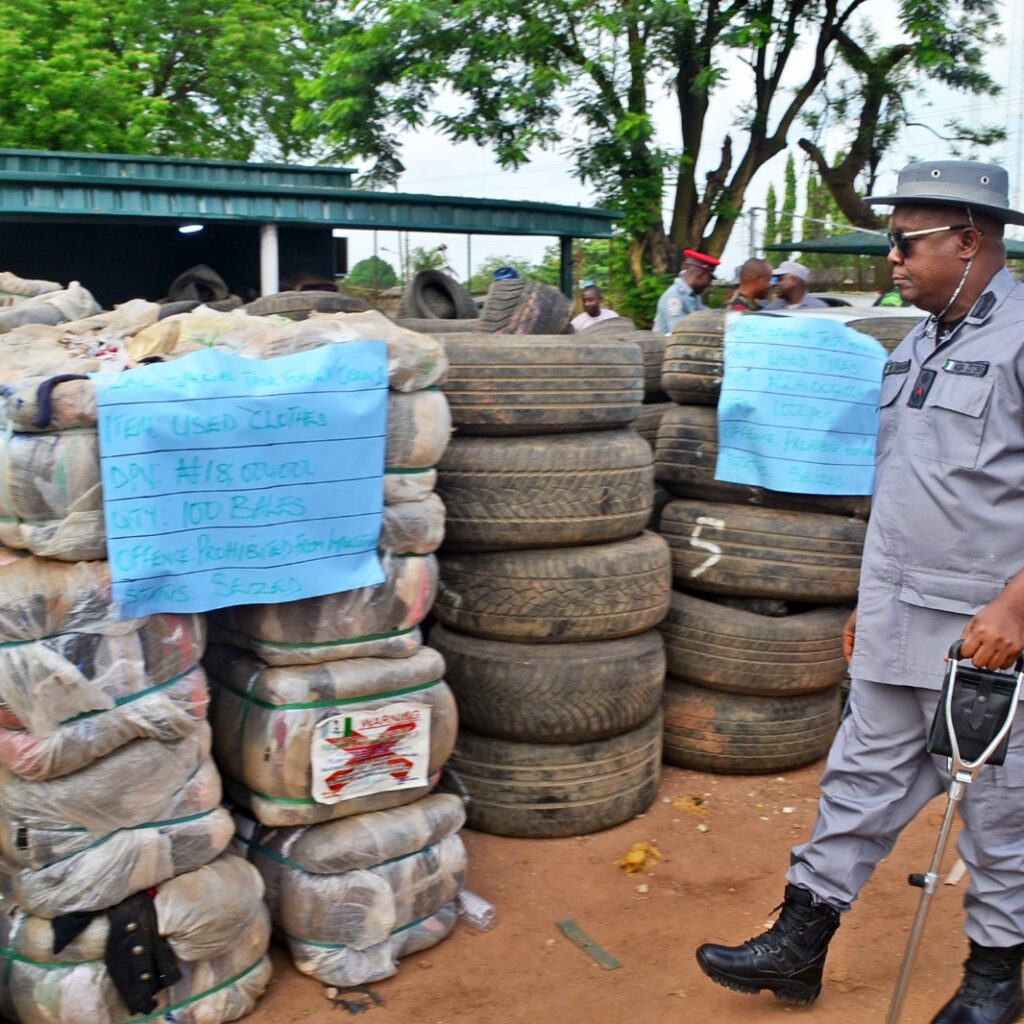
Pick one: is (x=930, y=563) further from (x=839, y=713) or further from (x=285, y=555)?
(x=839, y=713)

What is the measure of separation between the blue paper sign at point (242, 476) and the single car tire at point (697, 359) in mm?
1961

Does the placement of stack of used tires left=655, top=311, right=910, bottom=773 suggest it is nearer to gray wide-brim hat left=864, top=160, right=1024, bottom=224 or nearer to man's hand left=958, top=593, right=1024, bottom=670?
gray wide-brim hat left=864, top=160, right=1024, bottom=224

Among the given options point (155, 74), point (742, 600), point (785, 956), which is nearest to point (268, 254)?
point (742, 600)

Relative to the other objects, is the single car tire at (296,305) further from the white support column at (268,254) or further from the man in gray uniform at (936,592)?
the white support column at (268,254)

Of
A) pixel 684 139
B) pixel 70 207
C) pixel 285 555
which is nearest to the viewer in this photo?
pixel 285 555

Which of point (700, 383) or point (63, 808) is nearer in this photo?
point (63, 808)

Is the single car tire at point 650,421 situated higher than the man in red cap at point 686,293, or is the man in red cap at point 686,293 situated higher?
the man in red cap at point 686,293

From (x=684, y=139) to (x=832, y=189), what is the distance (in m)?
3.15

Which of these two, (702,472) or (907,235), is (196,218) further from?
(907,235)

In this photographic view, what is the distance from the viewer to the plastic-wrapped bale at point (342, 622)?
3.23 meters

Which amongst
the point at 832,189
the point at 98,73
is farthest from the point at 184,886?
the point at 98,73

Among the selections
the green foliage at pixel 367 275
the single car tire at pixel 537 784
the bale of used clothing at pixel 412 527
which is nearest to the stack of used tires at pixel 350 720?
the bale of used clothing at pixel 412 527

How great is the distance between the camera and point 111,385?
2.81 m

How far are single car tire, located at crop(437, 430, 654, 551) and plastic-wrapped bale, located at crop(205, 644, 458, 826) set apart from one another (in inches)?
26.1
